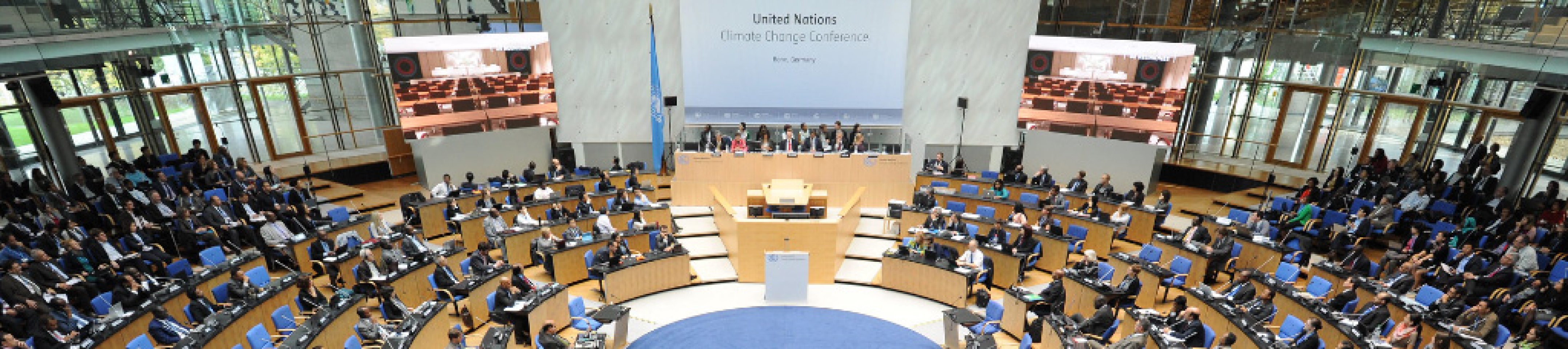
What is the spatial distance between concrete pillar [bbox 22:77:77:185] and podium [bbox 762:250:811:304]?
42.4 ft

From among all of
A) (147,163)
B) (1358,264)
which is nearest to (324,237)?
(147,163)

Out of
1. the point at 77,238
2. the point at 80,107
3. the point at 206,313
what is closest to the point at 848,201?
the point at 206,313

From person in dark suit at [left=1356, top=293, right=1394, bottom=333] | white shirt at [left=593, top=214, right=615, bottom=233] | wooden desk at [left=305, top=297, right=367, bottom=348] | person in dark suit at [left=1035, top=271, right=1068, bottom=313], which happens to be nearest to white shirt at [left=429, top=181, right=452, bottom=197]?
white shirt at [left=593, top=214, right=615, bottom=233]

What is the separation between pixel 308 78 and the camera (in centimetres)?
1719

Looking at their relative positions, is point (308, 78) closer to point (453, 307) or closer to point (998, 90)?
point (453, 307)

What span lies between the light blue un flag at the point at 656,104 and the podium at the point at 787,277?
5.57m

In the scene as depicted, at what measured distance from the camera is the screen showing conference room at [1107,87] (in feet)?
48.3

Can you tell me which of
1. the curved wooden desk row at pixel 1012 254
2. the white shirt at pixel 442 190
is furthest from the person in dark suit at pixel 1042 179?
the white shirt at pixel 442 190

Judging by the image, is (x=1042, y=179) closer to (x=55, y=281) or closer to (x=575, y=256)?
(x=575, y=256)

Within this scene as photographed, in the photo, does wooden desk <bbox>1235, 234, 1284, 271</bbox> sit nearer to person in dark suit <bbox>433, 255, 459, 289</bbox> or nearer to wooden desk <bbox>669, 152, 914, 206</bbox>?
wooden desk <bbox>669, 152, 914, 206</bbox>

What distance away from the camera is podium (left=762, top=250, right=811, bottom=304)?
36.3 feet

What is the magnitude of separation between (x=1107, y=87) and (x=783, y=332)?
30.2ft

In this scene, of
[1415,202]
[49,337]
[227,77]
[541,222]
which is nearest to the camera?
[49,337]

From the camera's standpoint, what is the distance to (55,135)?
13.7 m
